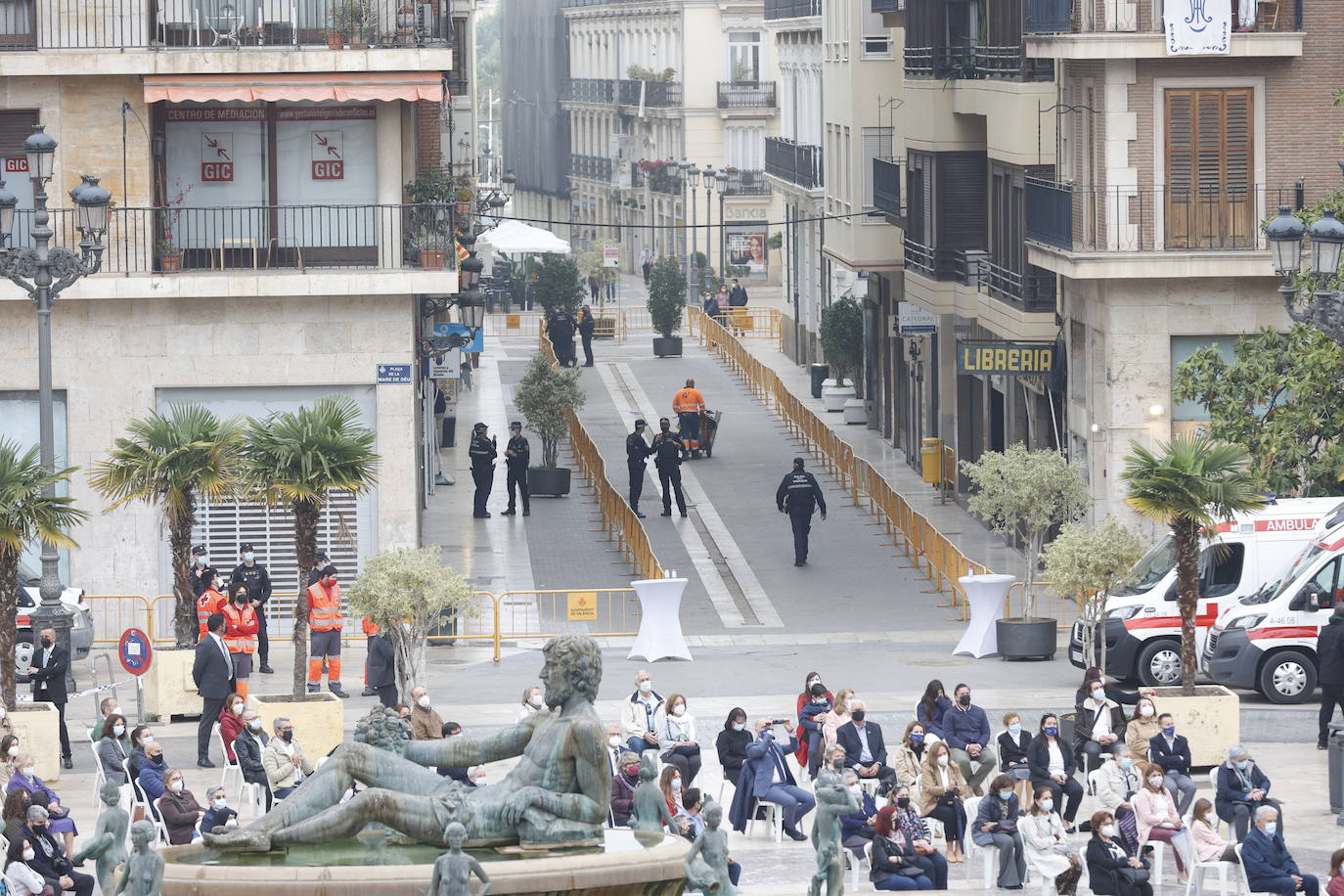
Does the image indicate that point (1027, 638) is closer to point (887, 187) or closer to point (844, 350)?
point (887, 187)

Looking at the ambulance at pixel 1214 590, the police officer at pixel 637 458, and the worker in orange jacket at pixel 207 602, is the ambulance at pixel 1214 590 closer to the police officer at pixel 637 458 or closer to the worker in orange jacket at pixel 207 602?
the worker in orange jacket at pixel 207 602

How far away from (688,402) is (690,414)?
33cm

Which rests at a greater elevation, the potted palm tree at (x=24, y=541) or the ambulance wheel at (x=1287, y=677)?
the potted palm tree at (x=24, y=541)

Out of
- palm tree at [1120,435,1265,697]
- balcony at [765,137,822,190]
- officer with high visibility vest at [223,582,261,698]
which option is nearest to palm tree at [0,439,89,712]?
officer with high visibility vest at [223,582,261,698]

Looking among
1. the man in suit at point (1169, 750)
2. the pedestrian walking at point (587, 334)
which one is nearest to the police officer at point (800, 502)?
the man in suit at point (1169, 750)

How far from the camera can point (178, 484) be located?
28.3 meters

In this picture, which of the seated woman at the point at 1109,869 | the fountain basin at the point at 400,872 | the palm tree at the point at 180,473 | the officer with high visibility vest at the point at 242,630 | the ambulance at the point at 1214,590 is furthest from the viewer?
the ambulance at the point at 1214,590

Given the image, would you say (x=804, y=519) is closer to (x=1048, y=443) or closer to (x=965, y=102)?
(x=1048, y=443)

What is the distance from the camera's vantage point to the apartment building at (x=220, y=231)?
3369 centimetres

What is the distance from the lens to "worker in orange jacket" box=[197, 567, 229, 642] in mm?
28750

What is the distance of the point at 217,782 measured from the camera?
25.0 meters

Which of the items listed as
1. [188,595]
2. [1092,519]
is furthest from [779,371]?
[188,595]

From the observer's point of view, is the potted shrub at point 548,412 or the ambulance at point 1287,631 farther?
the potted shrub at point 548,412

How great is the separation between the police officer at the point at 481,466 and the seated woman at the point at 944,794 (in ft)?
70.3
